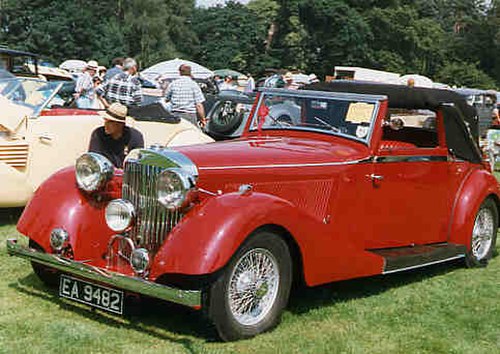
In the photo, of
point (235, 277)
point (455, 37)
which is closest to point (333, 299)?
point (235, 277)

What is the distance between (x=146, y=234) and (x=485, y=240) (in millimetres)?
3818

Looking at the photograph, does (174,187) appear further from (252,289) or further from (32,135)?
(32,135)

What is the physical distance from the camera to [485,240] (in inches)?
275

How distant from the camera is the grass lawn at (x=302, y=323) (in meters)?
4.30

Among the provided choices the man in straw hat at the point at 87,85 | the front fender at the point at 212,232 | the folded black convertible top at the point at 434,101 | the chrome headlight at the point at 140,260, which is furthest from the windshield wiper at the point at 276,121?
the man in straw hat at the point at 87,85

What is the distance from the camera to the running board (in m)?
5.54

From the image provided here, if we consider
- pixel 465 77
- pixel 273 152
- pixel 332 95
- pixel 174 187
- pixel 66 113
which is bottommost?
pixel 465 77

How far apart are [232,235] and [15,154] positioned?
158 inches

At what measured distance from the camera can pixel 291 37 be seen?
6303 centimetres

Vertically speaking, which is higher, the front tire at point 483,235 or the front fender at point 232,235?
the front fender at point 232,235

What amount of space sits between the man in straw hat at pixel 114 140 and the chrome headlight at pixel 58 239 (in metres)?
1.73

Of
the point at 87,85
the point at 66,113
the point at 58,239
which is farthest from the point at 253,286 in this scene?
the point at 87,85

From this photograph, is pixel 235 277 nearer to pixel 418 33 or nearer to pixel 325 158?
pixel 325 158

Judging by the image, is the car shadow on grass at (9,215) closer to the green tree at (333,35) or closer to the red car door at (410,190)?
the red car door at (410,190)
